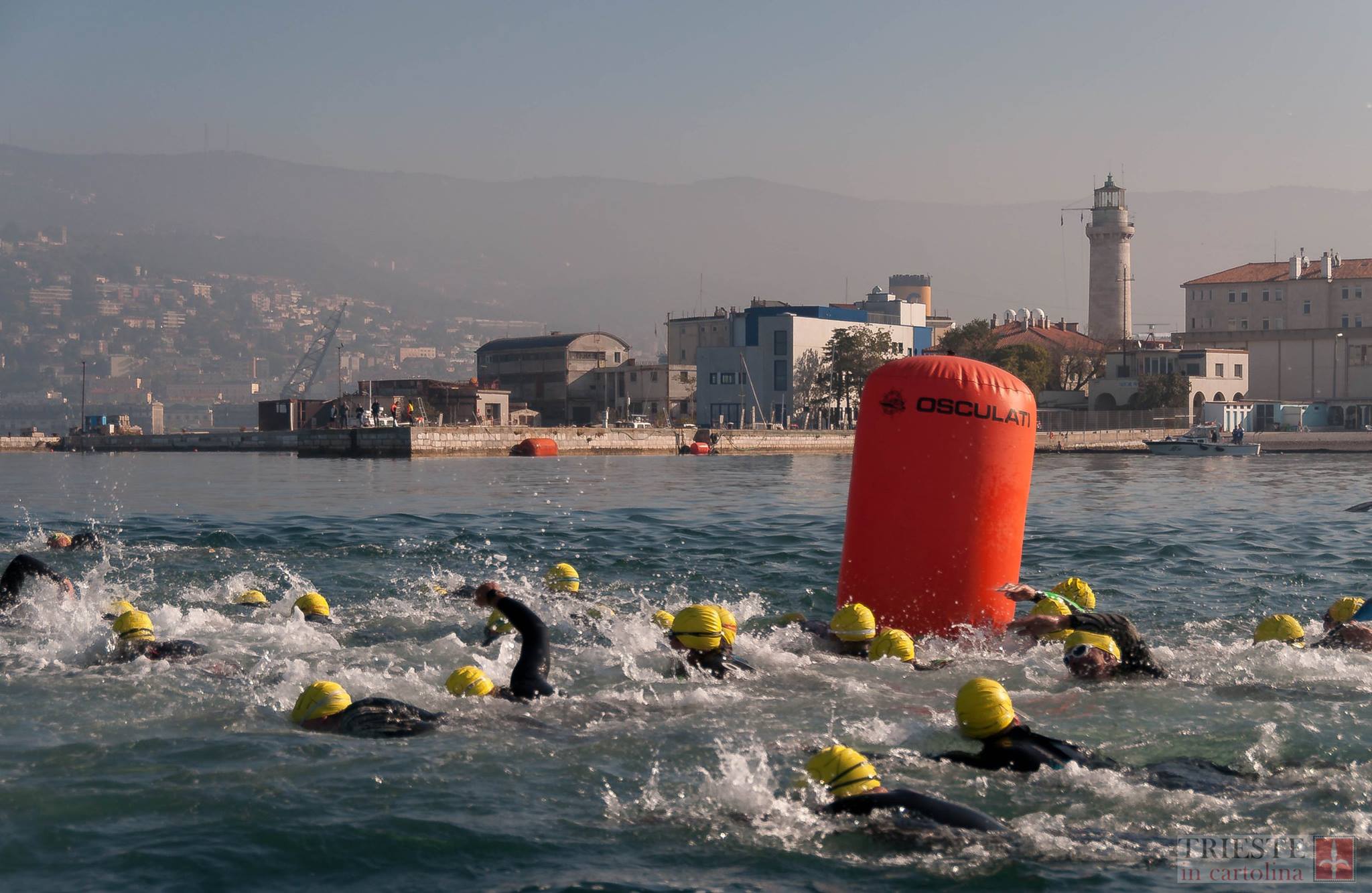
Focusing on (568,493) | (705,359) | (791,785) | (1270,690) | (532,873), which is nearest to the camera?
(532,873)

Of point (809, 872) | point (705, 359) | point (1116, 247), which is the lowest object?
point (809, 872)

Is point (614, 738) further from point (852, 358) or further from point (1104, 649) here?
point (852, 358)

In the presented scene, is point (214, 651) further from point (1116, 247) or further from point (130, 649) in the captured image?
point (1116, 247)

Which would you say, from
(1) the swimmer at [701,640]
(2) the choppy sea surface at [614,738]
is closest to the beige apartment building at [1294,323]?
(2) the choppy sea surface at [614,738]

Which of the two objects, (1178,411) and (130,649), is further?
(1178,411)

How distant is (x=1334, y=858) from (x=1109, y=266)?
115 meters

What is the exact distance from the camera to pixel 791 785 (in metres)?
7.66

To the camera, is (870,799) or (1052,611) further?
(1052,611)

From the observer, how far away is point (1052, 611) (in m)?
11.3

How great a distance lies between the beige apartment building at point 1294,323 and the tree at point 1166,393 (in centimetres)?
1363

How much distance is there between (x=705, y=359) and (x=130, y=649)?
86992 millimetres

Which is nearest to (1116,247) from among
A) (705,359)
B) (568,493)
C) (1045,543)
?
(705,359)

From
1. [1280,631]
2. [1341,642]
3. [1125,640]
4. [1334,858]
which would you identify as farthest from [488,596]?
[1341,642]

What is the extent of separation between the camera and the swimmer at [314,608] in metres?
13.4
